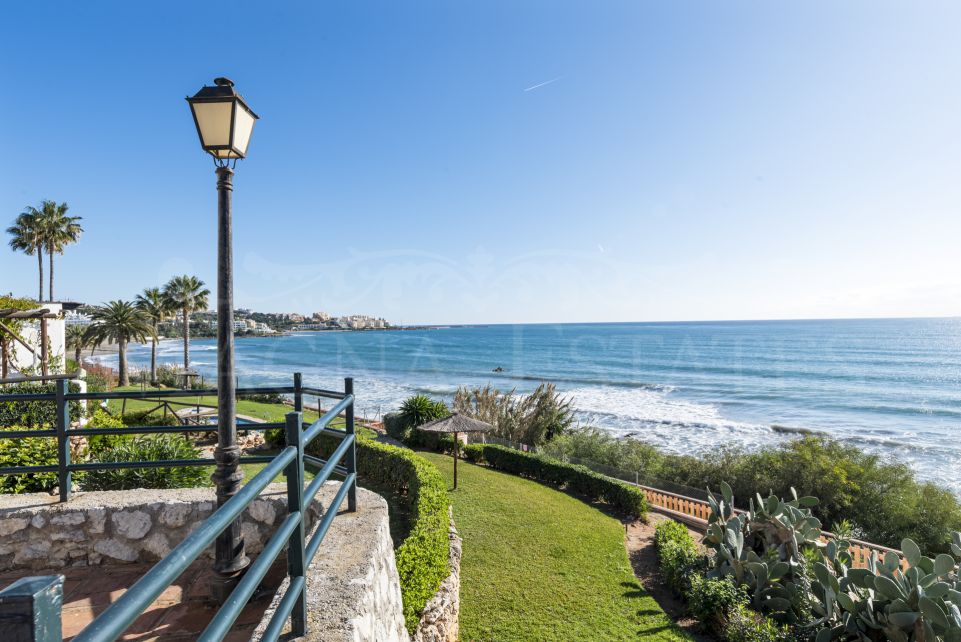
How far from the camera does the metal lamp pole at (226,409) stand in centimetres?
290

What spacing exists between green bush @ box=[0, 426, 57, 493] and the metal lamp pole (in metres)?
2.06

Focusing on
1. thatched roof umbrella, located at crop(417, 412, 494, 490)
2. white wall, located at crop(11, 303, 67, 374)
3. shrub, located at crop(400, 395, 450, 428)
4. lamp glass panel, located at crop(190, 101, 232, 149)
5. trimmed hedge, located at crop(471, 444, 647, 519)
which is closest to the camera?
lamp glass panel, located at crop(190, 101, 232, 149)

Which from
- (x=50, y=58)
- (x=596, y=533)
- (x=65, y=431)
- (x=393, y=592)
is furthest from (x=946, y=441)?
(x=50, y=58)

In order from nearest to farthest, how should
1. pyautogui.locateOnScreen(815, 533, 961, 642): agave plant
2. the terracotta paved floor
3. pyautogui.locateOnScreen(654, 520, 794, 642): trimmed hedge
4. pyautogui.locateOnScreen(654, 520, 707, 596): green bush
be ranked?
the terracotta paved floor → pyautogui.locateOnScreen(815, 533, 961, 642): agave plant → pyautogui.locateOnScreen(654, 520, 794, 642): trimmed hedge → pyautogui.locateOnScreen(654, 520, 707, 596): green bush

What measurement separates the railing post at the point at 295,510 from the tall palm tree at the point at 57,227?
127 ft

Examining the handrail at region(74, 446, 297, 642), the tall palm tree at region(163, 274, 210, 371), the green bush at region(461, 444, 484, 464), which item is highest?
the tall palm tree at region(163, 274, 210, 371)

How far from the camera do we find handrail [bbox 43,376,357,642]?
74 centimetres

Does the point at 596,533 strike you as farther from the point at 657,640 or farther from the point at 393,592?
the point at 393,592

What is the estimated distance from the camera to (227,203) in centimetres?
336

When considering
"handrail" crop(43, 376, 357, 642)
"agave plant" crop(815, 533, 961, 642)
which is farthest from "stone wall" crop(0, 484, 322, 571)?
"agave plant" crop(815, 533, 961, 642)

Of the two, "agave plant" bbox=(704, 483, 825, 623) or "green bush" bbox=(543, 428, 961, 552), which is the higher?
"agave plant" bbox=(704, 483, 825, 623)

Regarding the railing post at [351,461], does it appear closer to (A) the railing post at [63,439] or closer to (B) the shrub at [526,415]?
(A) the railing post at [63,439]

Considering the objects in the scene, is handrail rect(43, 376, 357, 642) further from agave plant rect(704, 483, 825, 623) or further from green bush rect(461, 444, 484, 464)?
green bush rect(461, 444, 484, 464)

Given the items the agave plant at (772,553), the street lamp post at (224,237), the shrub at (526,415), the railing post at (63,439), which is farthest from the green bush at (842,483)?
the railing post at (63,439)
